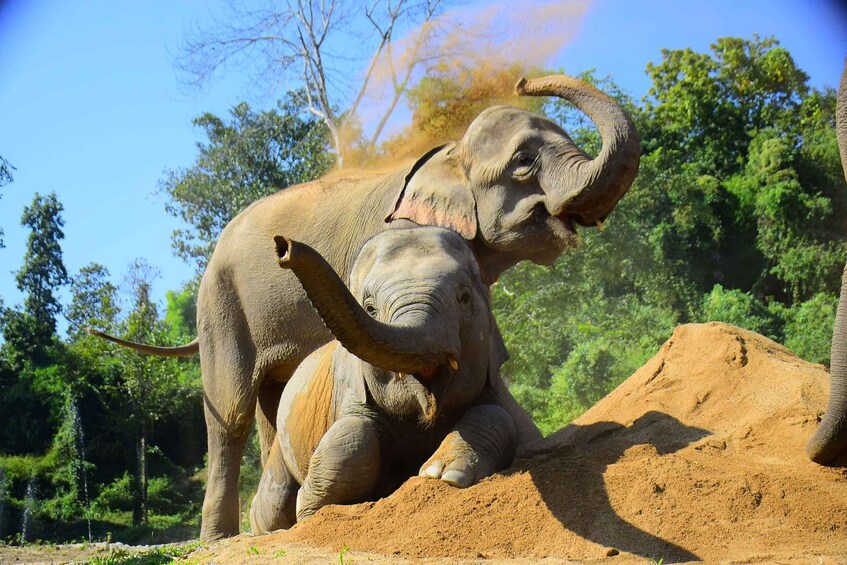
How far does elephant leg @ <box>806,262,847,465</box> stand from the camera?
13.0ft

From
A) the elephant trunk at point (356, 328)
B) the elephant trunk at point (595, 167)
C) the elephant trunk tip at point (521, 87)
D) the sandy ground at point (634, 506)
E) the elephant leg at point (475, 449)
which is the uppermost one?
the elephant trunk tip at point (521, 87)

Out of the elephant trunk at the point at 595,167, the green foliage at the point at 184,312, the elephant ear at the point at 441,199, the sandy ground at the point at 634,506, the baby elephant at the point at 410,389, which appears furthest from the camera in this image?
the green foliage at the point at 184,312

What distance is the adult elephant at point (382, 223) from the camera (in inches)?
245

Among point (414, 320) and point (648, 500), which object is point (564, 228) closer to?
point (414, 320)

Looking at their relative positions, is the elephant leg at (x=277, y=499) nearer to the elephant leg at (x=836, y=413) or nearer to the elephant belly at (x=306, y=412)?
the elephant belly at (x=306, y=412)

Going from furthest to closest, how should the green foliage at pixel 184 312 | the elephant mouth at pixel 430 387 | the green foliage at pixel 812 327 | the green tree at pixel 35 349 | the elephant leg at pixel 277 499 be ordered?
the green foliage at pixel 184 312 → the green tree at pixel 35 349 → the green foliage at pixel 812 327 → the elephant leg at pixel 277 499 → the elephant mouth at pixel 430 387

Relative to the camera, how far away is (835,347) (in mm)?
4062

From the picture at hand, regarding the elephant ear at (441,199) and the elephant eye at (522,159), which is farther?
the elephant ear at (441,199)

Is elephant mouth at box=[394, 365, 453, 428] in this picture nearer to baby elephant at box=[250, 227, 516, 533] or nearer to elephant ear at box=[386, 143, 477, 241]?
baby elephant at box=[250, 227, 516, 533]

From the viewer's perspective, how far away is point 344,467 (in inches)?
184

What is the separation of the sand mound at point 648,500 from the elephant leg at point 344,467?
25 cm

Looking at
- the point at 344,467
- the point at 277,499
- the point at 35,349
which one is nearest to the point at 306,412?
the point at 277,499

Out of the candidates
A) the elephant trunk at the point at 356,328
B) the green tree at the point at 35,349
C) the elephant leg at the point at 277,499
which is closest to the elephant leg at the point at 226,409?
the elephant leg at the point at 277,499

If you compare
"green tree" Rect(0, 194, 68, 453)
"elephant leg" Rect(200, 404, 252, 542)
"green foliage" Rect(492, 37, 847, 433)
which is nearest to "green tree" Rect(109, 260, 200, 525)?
"green tree" Rect(0, 194, 68, 453)
